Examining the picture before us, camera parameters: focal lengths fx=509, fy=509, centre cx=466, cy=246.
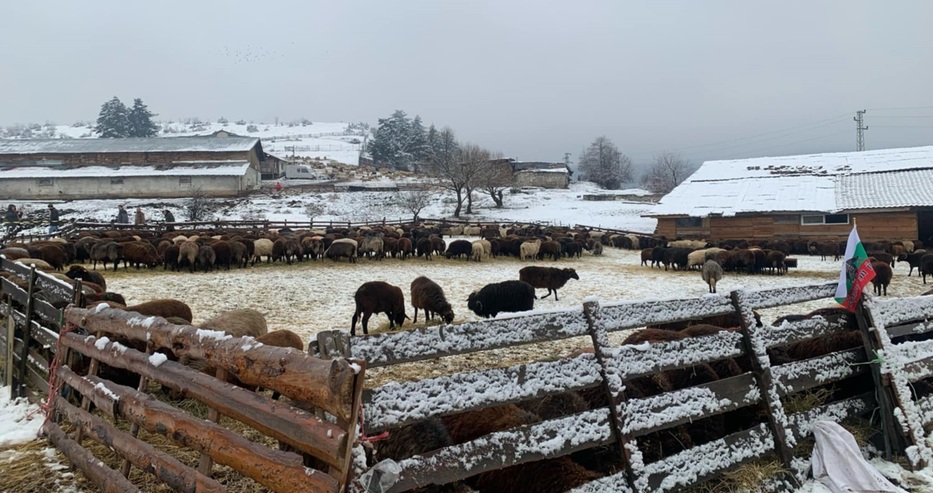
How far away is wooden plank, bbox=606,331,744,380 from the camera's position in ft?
11.0

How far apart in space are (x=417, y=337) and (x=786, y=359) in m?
4.35

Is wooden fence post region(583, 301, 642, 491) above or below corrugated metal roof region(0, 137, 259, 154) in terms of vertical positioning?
below

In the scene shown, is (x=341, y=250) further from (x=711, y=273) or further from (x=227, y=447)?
(x=227, y=447)

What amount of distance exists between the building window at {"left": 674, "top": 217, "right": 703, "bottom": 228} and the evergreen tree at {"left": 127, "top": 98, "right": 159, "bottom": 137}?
10291 cm

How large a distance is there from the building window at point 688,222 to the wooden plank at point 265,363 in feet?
129

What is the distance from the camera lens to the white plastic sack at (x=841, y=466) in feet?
11.7

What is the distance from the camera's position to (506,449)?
9.17ft

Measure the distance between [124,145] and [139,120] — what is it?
41.5 meters

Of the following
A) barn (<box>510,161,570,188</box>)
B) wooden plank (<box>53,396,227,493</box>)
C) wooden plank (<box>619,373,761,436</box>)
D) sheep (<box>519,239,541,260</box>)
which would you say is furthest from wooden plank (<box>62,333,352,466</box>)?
barn (<box>510,161,570,188</box>)

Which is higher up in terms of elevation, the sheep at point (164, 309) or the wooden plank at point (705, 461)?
the sheep at point (164, 309)

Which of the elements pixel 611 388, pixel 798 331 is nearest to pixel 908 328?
pixel 798 331

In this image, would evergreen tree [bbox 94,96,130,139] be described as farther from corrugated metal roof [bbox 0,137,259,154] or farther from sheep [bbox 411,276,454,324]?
sheep [bbox 411,276,454,324]

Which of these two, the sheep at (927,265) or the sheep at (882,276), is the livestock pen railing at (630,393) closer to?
the sheep at (882,276)

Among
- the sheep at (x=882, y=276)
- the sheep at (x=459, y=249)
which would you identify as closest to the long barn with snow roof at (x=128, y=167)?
the sheep at (x=459, y=249)
